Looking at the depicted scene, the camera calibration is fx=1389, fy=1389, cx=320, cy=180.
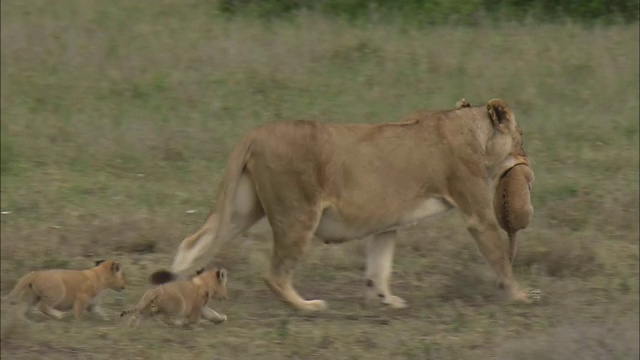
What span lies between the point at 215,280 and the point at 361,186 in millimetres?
989

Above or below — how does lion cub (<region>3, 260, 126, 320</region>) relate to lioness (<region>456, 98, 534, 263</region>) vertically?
below

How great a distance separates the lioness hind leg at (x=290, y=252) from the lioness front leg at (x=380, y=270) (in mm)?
373

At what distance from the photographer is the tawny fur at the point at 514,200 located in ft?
26.8

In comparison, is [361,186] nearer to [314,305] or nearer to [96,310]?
[314,305]

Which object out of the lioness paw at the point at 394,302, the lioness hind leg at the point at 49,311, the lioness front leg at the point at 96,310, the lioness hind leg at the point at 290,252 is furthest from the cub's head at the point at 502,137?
the lioness hind leg at the point at 49,311

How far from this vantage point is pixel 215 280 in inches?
291

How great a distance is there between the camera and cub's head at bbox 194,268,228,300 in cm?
734

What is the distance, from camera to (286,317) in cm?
754

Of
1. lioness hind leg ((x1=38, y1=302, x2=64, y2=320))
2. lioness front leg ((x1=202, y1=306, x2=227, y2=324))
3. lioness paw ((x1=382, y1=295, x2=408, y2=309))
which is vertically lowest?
lioness hind leg ((x1=38, y1=302, x2=64, y2=320))

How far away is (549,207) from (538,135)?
235 cm

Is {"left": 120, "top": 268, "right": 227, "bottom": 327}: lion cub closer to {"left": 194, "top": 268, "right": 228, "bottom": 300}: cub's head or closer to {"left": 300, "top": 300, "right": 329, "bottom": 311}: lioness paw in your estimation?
{"left": 194, "top": 268, "right": 228, "bottom": 300}: cub's head

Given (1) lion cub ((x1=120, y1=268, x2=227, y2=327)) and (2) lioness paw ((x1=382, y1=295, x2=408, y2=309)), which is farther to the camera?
(2) lioness paw ((x1=382, y1=295, x2=408, y2=309))

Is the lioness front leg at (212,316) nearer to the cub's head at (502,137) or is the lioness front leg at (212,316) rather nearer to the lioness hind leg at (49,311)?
the lioness hind leg at (49,311)

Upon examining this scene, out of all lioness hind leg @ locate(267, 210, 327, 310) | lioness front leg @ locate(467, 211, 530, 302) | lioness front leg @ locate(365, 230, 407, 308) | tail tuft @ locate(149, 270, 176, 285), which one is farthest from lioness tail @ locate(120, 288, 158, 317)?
lioness front leg @ locate(467, 211, 530, 302)
